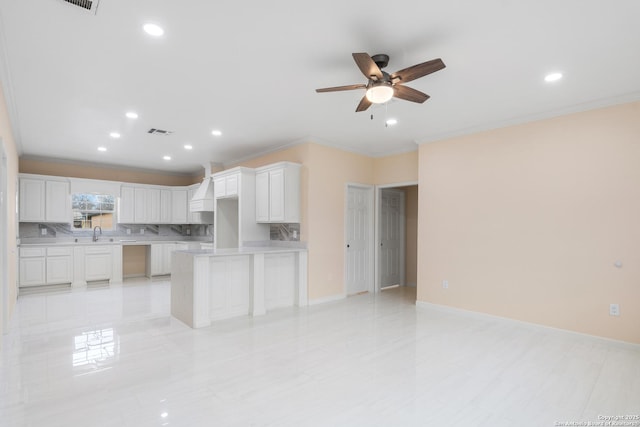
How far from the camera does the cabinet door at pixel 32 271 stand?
245 inches

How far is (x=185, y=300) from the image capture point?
4.34 metres

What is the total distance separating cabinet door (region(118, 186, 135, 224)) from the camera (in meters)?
7.75

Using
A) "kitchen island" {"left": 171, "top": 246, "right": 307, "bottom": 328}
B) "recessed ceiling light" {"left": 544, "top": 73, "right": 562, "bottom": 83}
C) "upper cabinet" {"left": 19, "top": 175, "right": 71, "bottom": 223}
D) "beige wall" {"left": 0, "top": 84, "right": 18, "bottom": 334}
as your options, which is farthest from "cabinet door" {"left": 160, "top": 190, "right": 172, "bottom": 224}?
"recessed ceiling light" {"left": 544, "top": 73, "right": 562, "bottom": 83}

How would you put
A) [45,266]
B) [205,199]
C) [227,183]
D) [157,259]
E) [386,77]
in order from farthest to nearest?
[157,259] < [205,199] < [45,266] < [227,183] < [386,77]

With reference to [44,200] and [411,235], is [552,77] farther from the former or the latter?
[44,200]

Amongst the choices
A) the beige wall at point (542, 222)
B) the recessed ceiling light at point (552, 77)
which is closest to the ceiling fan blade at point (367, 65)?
the recessed ceiling light at point (552, 77)

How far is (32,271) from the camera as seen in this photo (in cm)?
632

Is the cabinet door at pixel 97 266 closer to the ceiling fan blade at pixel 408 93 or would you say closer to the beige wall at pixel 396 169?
the beige wall at pixel 396 169

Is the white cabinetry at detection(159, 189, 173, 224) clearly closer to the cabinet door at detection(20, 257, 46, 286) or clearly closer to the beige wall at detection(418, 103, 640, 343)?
the cabinet door at detection(20, 257, 46, 286)

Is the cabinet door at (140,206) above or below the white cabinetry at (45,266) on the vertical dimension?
above

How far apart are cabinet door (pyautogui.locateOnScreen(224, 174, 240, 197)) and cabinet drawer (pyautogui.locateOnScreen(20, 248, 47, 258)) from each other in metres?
3.76

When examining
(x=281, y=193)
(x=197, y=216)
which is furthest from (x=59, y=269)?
(x=281, y=193)

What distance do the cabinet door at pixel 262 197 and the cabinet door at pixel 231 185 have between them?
371 millimetres

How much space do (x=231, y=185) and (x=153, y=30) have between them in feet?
11.9
